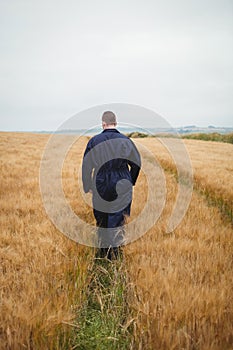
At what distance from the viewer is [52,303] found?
2441 millimetres

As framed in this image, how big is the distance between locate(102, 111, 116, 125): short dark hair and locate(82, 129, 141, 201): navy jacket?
13 centimetres

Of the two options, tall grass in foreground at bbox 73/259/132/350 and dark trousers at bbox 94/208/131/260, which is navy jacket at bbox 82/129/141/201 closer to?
dark trousers at bbox 94/208/131/260

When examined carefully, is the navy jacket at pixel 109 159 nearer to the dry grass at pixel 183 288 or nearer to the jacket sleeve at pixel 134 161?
the jacket sleeve at pixel 134 161

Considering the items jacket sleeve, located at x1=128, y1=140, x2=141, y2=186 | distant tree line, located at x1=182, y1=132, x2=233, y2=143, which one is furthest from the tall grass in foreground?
distant tree line, located at x1=182, y1=132, x2=233, y2=143

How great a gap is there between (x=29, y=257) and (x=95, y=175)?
A: 151 centimetres

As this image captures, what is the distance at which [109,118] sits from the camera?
3.93 m

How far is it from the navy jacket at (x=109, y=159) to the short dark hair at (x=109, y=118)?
13cm

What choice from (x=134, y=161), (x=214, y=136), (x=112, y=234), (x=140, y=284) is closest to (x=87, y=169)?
(x=134, y=161)

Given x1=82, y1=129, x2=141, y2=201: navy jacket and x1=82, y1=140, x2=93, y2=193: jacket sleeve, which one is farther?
x1=82, y1=140, x2=93, y2=193: jacket sleeve

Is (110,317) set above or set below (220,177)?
below

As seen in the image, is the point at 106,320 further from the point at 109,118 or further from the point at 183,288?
the point at 109,118

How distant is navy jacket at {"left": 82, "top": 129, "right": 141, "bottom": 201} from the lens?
152 inches

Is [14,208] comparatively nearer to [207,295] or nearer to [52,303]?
[52,303]

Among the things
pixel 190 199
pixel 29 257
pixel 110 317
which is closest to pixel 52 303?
pixel 110 317
